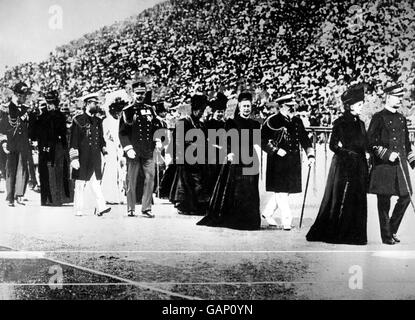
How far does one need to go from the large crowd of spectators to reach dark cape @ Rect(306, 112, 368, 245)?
25cm

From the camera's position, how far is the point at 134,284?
4.24 metres

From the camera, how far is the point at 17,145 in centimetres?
502

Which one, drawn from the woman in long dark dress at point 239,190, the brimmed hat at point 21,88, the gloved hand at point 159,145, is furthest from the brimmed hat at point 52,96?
the woman in long dark dress at point 239,190

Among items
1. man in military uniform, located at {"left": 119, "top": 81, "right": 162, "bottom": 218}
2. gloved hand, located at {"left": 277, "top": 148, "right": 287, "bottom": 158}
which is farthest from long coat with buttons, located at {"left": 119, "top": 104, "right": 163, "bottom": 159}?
gloved hand, located at {"left": 277, "top": 148, "right": 287, "bottom": 158}

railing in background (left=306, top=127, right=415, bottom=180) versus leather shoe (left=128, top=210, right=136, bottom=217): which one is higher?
railing in background (left=306, top=127, right=415, bottom=180)

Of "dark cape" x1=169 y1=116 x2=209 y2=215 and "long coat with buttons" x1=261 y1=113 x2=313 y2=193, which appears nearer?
"long coat with buttons" x1=261 y1=113 x2=313 y2=193

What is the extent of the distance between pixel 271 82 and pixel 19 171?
2.04 metres

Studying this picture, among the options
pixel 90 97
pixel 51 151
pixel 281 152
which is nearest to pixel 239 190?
pixel 281 152

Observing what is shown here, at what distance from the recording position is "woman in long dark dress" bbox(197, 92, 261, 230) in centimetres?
480

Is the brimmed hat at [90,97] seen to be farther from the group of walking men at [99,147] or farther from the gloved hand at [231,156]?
the gloved hand at [231,156]

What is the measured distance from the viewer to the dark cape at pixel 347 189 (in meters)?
4.63

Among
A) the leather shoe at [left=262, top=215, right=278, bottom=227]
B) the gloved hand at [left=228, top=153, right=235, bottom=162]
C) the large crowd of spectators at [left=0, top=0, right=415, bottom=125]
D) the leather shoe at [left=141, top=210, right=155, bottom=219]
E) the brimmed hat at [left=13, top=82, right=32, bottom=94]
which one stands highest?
the large crowd of spectators at [left=0, top=0, right=415, bottom=125]

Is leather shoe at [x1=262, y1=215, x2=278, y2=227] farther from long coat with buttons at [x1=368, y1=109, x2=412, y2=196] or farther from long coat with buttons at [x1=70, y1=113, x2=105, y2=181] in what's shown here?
long coat with buttons at [x1=70, y1=113, x2=105, y2=181]

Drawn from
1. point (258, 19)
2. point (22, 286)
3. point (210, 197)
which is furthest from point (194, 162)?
point (22, 286)
